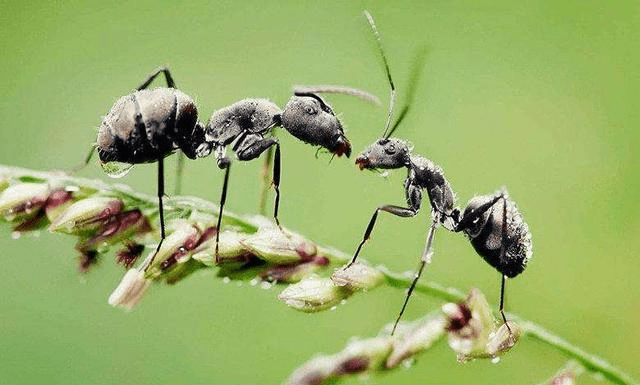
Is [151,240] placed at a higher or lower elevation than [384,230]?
higher

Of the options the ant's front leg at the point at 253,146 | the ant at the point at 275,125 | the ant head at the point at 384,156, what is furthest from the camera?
the ant at the point at 275,125

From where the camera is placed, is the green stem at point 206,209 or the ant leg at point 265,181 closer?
the green stem at point 206,209

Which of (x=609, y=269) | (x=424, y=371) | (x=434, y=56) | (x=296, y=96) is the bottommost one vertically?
(x=424, y=371)

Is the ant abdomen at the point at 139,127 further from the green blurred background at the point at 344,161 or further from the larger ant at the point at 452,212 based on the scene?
the green blurred background at the point at 344,161

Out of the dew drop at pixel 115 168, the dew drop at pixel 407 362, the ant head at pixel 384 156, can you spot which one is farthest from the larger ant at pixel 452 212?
the dew drop at pixel 115 168

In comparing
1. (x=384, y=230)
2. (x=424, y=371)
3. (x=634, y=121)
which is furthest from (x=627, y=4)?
(x=424, y=371)

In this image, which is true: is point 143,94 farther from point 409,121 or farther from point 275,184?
point 409,121
